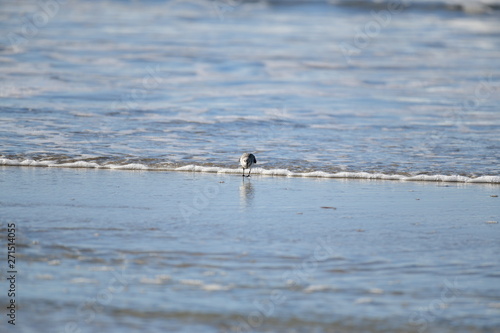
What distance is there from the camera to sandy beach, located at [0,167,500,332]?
407cm

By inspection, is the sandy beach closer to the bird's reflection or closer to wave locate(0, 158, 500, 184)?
the bird's reflection

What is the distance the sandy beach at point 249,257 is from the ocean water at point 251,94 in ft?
5.66

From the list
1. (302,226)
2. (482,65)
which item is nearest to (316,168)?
(302,226)

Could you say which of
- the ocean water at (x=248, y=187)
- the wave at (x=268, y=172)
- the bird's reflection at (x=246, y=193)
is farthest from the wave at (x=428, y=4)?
the bird's reflection at (x=246, y=193)

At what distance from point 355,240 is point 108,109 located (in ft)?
27.4

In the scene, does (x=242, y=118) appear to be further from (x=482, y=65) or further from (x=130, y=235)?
(x=482, y=65)

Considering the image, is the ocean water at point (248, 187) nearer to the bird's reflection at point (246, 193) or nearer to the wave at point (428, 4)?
the bird's reflection at point (246, 193)

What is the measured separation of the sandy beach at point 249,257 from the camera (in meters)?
4.07

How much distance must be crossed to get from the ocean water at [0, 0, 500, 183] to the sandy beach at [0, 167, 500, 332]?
1724mm

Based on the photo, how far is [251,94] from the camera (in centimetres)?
1555

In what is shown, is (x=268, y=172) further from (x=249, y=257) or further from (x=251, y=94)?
(x=251, y=94)

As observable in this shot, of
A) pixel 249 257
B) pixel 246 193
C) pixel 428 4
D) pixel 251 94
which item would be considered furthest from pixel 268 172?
pixel 428 4

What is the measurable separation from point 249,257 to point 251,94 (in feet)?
34.9

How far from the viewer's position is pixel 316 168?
9352 mm
